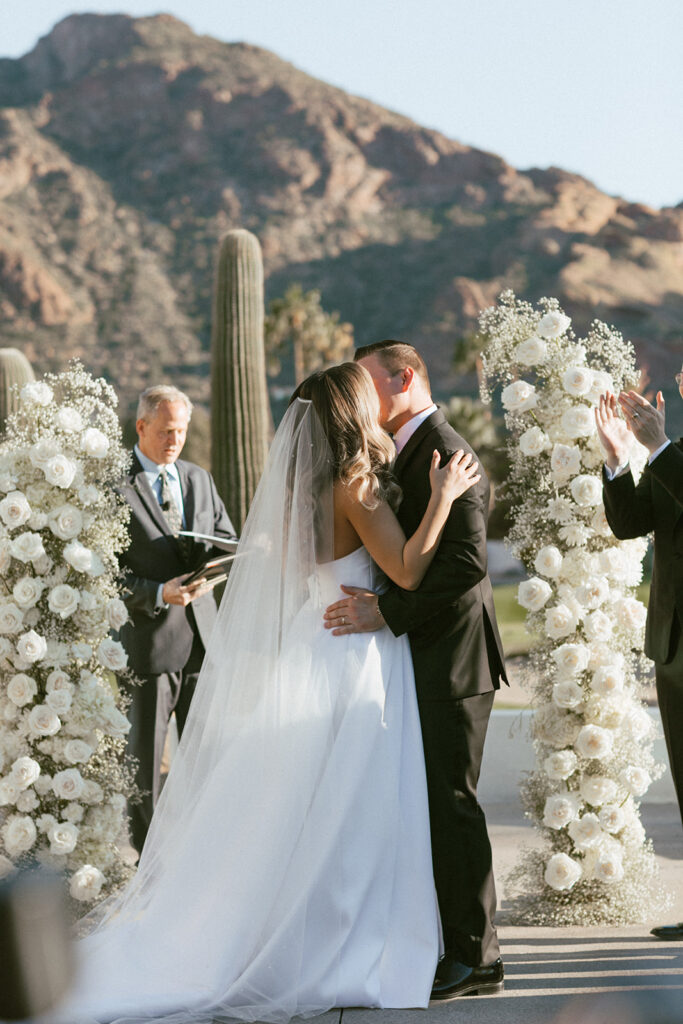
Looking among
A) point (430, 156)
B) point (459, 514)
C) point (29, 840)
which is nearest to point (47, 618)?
point (29, 840)

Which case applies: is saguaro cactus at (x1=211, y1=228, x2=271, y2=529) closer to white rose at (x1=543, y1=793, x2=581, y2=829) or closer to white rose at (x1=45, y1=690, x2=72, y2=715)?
white rose at (x1=45, y1=690, x2=72, y2=715)

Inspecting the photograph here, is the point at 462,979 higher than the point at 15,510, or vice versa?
the point at 15,510

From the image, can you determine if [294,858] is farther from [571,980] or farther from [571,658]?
[571,658]

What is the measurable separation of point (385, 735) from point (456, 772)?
302 millimetres

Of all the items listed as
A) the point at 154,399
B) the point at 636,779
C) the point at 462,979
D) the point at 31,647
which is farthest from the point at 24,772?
the point at 636,779

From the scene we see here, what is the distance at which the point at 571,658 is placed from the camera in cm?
482

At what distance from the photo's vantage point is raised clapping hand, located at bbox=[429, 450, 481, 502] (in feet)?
12.7

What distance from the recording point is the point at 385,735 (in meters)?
3.91

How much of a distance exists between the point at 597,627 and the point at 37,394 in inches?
112

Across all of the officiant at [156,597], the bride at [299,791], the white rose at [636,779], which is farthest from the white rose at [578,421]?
the officiant at [156,597]

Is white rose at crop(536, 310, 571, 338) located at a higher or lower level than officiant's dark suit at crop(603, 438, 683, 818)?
higher

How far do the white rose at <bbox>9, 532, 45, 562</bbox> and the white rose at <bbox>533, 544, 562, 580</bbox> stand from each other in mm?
2277

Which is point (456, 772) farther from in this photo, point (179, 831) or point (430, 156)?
point (430, 156)

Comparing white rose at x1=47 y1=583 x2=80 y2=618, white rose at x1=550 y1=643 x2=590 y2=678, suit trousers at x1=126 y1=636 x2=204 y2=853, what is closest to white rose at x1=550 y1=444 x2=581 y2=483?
white rose at x1=550 y1=643 x2=590 y2=678
